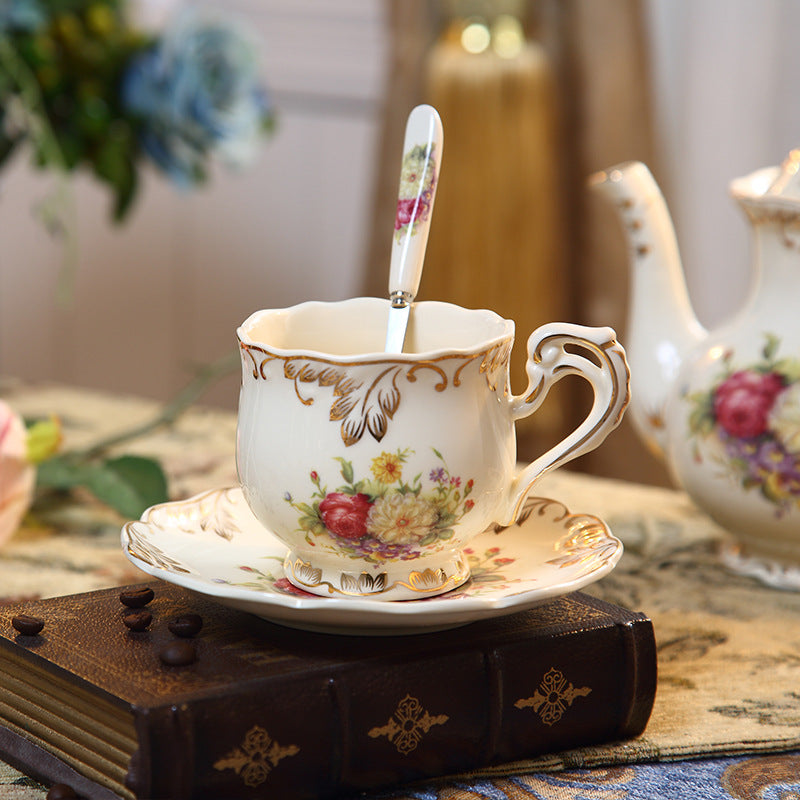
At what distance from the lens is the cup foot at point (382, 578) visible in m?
0.56

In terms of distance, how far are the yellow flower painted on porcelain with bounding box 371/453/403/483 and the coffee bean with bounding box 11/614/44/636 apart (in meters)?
0.17

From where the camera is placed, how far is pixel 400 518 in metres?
0.53

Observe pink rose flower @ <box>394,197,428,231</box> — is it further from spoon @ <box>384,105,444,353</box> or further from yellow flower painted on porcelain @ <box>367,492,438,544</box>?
yellow flower painted on porcelain @ <box>367,492,438,544</box>

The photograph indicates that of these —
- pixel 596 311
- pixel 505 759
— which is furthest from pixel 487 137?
pixel 505 759

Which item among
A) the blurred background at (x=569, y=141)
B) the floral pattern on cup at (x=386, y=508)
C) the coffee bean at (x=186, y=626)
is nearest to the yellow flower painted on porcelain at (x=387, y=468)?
the floral pattern on cup at (x=386, y=508)

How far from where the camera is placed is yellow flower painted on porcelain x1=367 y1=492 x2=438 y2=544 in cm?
53

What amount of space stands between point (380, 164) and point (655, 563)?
1298 millimetres

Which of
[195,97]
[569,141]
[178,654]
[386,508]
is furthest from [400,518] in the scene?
[569,141]

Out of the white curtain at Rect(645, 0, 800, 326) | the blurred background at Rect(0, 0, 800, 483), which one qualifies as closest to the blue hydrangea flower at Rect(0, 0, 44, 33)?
the blurred background at Rect(0, 0, 800, 483)

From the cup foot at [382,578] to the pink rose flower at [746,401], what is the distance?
26 cm

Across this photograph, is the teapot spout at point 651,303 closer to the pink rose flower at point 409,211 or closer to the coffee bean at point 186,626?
the pink rose flower at point 409,211

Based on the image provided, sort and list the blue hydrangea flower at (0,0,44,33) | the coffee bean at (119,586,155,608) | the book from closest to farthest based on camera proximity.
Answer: the book, the coffee bean at (119,586,155,608), the blue hydrangea flower at (0,0,44,33)

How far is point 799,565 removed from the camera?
788 mm

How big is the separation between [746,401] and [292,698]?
1.30 ft
